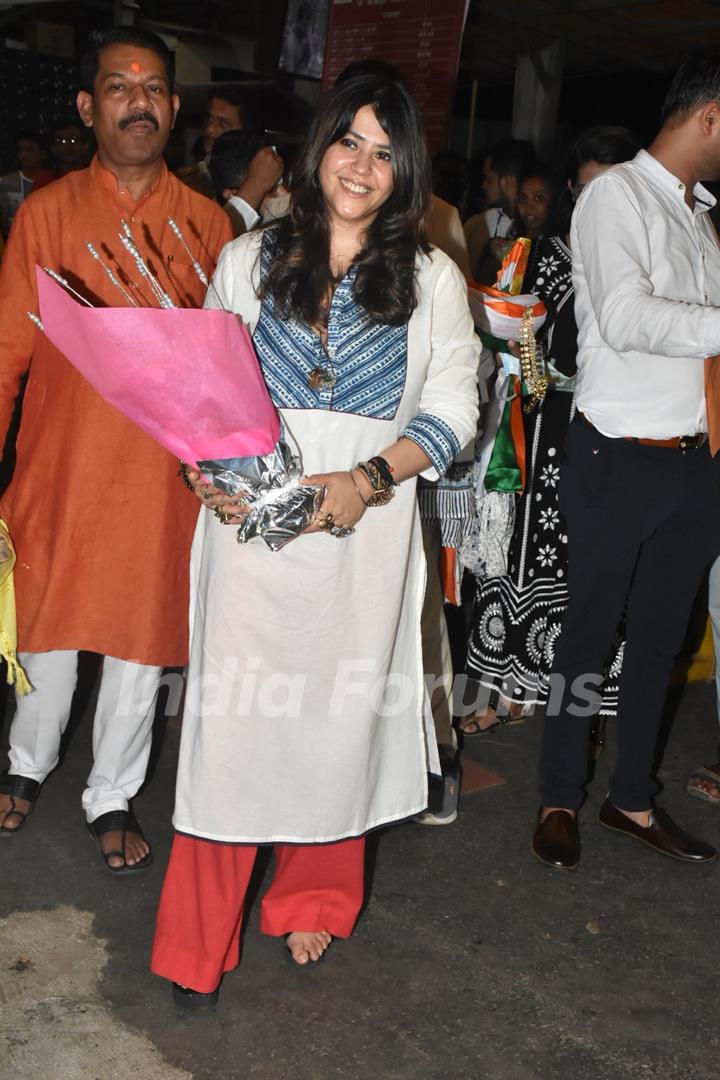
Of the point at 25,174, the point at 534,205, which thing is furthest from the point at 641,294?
the point at 25,174

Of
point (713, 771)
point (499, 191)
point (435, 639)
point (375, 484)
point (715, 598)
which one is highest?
point (499, 191)

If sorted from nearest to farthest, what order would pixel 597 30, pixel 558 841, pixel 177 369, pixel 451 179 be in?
1. pixel 177 369
2. pixel 558 841
3. pixel 451 179
4. pixel 597 30

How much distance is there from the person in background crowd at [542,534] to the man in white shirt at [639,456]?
413 mm

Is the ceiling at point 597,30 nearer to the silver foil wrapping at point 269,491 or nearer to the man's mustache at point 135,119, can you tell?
the man's mustache at point 135,119

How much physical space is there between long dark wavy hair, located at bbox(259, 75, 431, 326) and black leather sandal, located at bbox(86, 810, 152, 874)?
138 cm

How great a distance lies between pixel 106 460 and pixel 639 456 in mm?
1224

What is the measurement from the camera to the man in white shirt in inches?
95.9

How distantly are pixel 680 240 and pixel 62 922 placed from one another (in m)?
2.03

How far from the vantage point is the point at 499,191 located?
16.4 ft

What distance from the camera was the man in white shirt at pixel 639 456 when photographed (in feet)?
7.99

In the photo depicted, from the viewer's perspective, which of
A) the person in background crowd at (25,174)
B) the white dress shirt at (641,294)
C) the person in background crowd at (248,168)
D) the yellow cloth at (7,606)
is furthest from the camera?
the person in background crowd at (25,174)

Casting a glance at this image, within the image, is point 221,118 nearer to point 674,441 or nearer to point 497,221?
point 497,221

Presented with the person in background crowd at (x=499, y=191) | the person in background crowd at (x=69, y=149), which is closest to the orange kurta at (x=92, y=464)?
the person in background crowd at (x=499, y=191)

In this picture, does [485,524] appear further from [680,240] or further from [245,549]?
[245,549]
